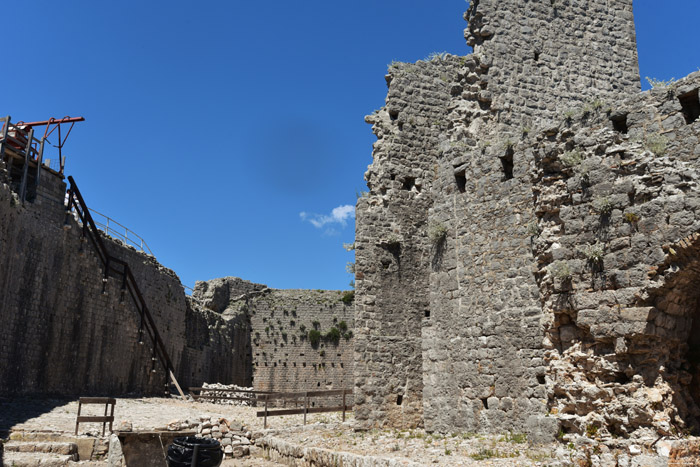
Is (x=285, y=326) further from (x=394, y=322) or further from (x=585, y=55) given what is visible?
(x=585, y=55)

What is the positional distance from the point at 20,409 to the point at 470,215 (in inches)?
476

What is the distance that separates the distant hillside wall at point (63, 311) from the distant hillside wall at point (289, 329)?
7.04 m

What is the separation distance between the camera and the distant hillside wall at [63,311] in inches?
671

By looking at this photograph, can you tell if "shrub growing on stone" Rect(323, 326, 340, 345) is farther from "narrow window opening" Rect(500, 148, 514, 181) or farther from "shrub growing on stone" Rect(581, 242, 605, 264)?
"shrub growing on stone" Rect(581, 242, 605, 264)

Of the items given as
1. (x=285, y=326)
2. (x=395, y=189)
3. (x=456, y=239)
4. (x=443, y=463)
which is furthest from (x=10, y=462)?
(x=285, y=326)

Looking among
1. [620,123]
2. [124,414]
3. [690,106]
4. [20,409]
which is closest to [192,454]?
[620,123]

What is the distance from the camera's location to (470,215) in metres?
10.9

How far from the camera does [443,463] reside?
7.97 meters

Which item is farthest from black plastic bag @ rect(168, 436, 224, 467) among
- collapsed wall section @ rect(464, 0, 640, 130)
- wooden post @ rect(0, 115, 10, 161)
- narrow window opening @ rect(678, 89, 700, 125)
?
wooden post @ rect(0, 115, 10, 161)

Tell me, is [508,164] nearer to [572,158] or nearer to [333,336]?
[572,158]

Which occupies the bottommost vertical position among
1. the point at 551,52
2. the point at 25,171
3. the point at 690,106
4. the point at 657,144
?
the point at 657,144

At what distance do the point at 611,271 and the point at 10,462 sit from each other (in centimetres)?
988

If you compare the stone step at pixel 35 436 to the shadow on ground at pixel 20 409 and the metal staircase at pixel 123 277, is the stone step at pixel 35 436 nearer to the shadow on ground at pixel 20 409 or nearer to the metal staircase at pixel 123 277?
the shadow on ground at pixel 20 409

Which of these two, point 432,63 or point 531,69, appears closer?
point 531,69
